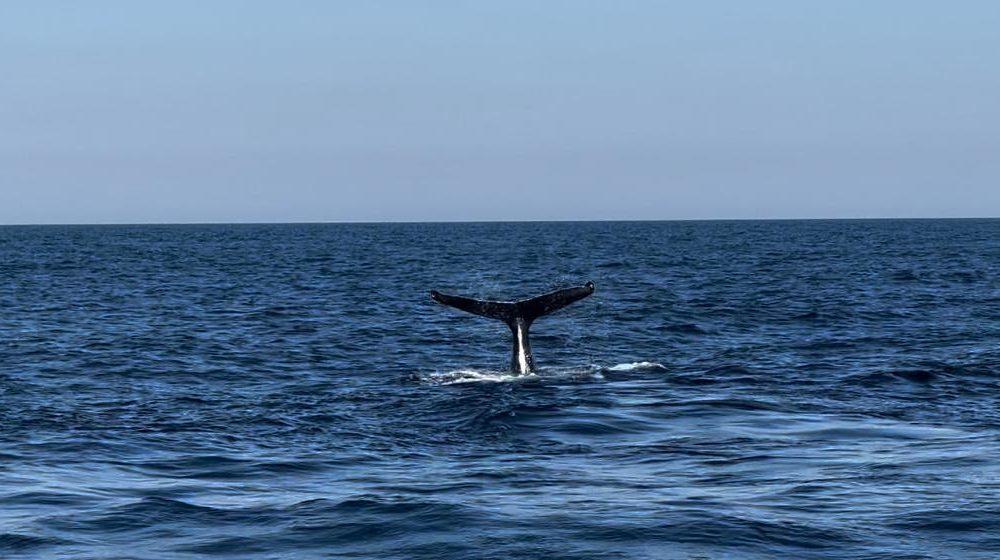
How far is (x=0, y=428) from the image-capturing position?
18.8 meters

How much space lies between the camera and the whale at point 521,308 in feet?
75.0

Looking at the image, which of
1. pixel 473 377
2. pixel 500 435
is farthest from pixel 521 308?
pixel 500 435

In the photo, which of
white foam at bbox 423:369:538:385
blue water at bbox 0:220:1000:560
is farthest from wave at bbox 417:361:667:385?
blue water at bbox 0:220:1000:560

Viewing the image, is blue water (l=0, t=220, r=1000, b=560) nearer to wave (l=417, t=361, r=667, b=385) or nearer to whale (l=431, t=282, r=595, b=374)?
wave (l=417, t=361, r=667, b=385)

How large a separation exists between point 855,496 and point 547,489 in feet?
10.1

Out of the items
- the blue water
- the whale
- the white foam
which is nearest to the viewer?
the blue water

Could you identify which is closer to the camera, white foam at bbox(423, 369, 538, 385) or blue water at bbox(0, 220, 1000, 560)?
blue water at bbox(0, 220, 1000, 560)

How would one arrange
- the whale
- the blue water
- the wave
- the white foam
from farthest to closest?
the wave < the white foam < the whale < the blue water

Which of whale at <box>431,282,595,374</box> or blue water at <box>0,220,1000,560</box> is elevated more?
whale at <box>431,282,595,374</box>

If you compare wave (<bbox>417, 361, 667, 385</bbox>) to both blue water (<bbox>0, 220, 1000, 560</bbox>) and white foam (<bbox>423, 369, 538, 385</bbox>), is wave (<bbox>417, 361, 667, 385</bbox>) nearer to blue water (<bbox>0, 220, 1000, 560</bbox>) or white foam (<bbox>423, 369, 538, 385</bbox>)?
white foam (<bbox>423, 369, 538, 385</bbox>)

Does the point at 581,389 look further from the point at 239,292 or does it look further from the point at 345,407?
the point at 239,292

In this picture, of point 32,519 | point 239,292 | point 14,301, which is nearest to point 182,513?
point 32,519

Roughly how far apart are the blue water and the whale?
0.75 m

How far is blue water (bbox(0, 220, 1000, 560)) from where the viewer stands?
12312 millimetres
